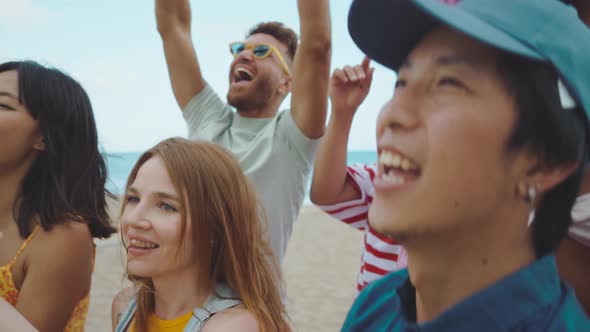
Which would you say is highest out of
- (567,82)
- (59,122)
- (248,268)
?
(567,82)

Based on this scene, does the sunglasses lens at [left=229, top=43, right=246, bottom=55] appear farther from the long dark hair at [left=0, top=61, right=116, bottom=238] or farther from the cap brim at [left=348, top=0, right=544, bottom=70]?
the cap brim at [left=348, top=0, right=544, bottom=70]

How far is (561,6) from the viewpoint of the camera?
96 centimetres

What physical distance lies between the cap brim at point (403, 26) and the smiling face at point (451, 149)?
63 millimetres

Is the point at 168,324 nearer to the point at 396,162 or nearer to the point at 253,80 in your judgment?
the point at 396,162

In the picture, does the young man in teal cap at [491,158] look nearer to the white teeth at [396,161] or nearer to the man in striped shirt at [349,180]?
the white teeth at [396,161]

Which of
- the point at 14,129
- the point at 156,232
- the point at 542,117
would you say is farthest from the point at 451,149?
the point at 14,129

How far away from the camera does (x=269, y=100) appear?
3.19 metres

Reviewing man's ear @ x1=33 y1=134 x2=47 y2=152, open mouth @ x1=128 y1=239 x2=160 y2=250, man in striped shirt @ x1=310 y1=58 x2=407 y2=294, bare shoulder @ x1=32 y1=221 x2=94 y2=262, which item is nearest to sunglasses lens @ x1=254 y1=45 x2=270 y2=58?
man in striped shirt @ x1=310 y1=58 x2=407 y2=294

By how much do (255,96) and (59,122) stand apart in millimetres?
1215

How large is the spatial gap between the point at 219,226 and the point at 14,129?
3.85 ft

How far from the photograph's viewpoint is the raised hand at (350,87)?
198 cm

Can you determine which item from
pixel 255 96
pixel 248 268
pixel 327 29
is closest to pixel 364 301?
pixel 248 268

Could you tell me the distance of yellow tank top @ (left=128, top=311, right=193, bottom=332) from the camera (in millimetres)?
1885

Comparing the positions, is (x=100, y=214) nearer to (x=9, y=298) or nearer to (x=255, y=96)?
(x=9, y=298)
